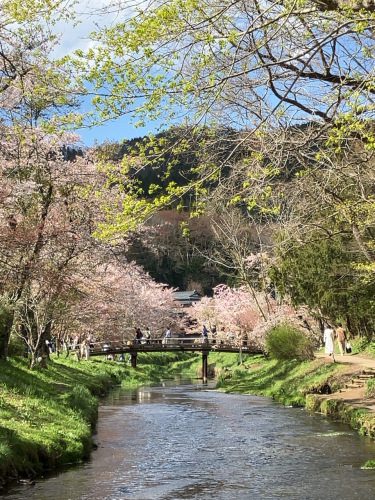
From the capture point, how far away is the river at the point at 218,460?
10836 mm

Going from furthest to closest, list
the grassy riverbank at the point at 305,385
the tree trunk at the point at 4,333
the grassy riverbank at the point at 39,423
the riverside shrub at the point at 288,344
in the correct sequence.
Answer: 1. the riverside shrub at the point at 288,344
2. the tree trunk at the point at 4,333
3. the grassy riverbank at the point at 305,385
4. the grassy riverbank at the point at 39,423

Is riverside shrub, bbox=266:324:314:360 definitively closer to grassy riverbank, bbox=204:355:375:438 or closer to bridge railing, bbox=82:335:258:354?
grassy riverbank, bbox=204:355:375:438

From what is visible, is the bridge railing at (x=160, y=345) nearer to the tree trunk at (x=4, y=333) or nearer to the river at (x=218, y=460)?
the river at (x=218, y=460)

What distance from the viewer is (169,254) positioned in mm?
93812

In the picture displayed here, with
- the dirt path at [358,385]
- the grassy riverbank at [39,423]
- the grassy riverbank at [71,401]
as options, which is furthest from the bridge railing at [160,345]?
the grassy riverbank at [39,423]

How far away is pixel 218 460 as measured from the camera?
45.8 ft

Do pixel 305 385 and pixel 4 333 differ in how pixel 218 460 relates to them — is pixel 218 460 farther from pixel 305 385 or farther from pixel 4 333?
pixel 305 385

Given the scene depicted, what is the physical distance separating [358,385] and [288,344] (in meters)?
10.6

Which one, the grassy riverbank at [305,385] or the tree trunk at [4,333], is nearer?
the grassy riverbank at [305,385]

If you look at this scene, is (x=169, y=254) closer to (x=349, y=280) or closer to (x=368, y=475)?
(x=349, y=280)

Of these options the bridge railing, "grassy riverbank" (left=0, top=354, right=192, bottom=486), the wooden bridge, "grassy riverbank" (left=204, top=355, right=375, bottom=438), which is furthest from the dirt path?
the bridge railing

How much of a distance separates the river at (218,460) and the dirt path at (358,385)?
48.1 inches

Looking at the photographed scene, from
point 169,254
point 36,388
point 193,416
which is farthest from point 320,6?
point 169,254

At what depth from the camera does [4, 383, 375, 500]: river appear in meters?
10.8
